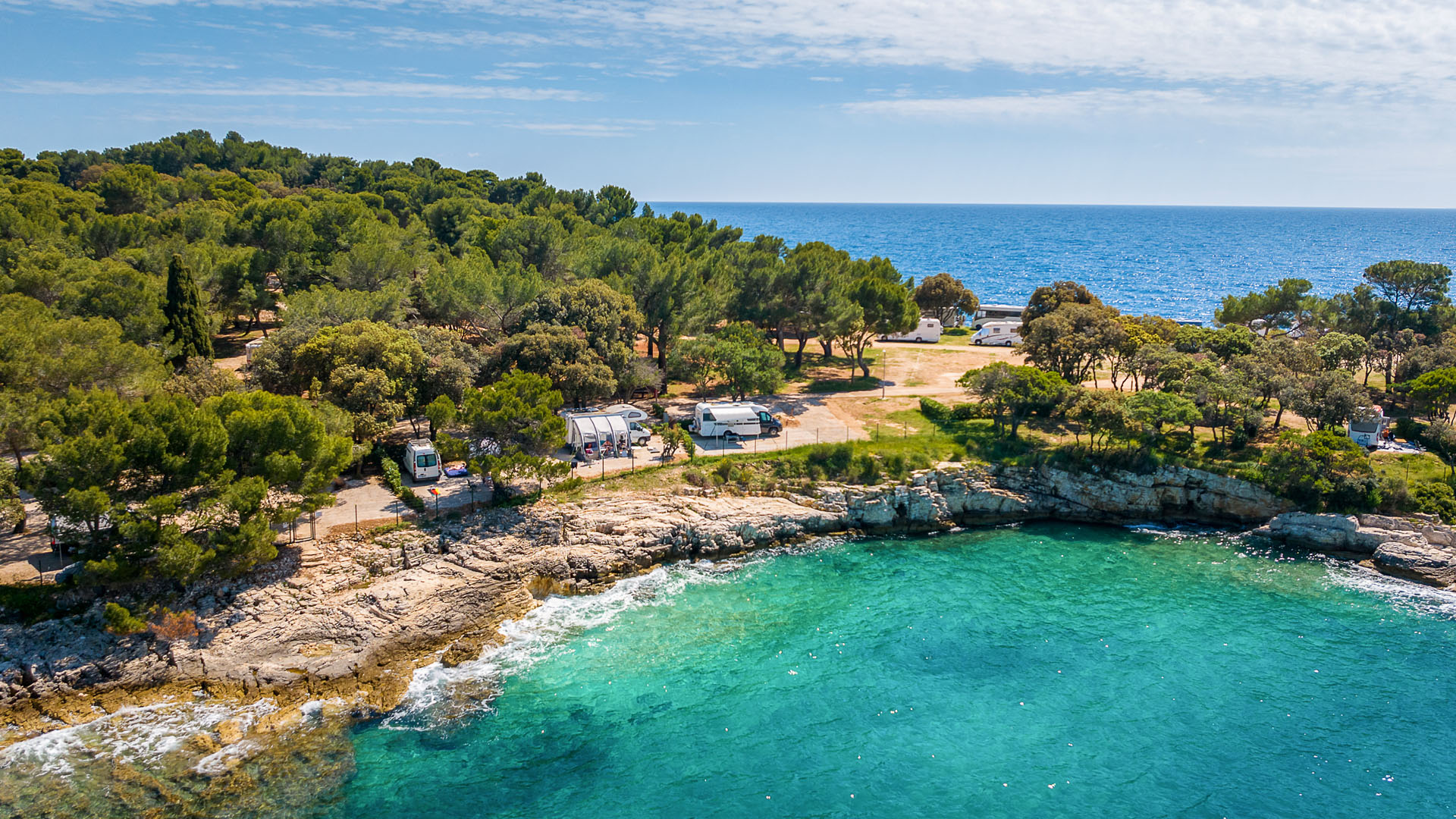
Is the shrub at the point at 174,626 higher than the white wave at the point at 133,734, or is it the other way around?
the shrub at the point at 174,626

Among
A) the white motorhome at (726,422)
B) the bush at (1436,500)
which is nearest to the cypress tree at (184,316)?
the white motorhome at (726,422)

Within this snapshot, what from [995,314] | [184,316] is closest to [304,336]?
[184,316]

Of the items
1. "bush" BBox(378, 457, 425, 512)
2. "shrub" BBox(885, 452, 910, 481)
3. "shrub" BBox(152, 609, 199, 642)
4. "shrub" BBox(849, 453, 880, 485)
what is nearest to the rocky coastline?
"shrub" BBox(152, 609, 199, 642)

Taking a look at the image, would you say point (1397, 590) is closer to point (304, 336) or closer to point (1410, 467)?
point (1410, 467)

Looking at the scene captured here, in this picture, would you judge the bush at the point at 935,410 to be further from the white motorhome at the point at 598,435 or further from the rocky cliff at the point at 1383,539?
the white motorhome at the point at 598,435

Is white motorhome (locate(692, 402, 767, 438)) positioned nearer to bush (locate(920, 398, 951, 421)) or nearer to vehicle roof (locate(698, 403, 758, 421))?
vehicle roof (locate(698, 403, 758, 421))

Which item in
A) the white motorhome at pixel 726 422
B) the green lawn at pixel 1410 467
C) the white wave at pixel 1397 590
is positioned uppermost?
the white motorhome at pixel 726 422
